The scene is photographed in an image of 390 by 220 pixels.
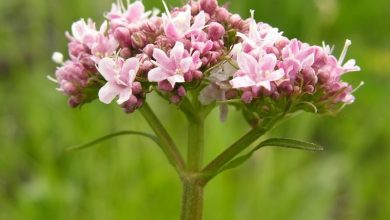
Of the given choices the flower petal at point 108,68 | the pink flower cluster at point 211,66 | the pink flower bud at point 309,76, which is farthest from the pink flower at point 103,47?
the pink flower bud at point 309,76

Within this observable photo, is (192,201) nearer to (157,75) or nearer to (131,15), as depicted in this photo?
(157,75)

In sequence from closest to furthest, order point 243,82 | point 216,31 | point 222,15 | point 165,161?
1. point 243,82
2. point 216,31
3. point 222,15
4. point 165,161

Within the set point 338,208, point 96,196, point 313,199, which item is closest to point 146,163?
point 96,196

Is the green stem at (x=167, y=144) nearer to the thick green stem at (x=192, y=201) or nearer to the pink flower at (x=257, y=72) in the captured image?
the thick green stem at (x=192, y=201)

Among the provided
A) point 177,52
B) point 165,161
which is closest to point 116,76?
point 177,52

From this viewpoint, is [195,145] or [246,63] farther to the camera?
[195,145]

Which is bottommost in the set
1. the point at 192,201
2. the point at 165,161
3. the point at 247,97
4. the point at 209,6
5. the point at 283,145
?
the point at 165,161

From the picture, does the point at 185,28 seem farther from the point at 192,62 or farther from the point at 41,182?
the point at 41,182
